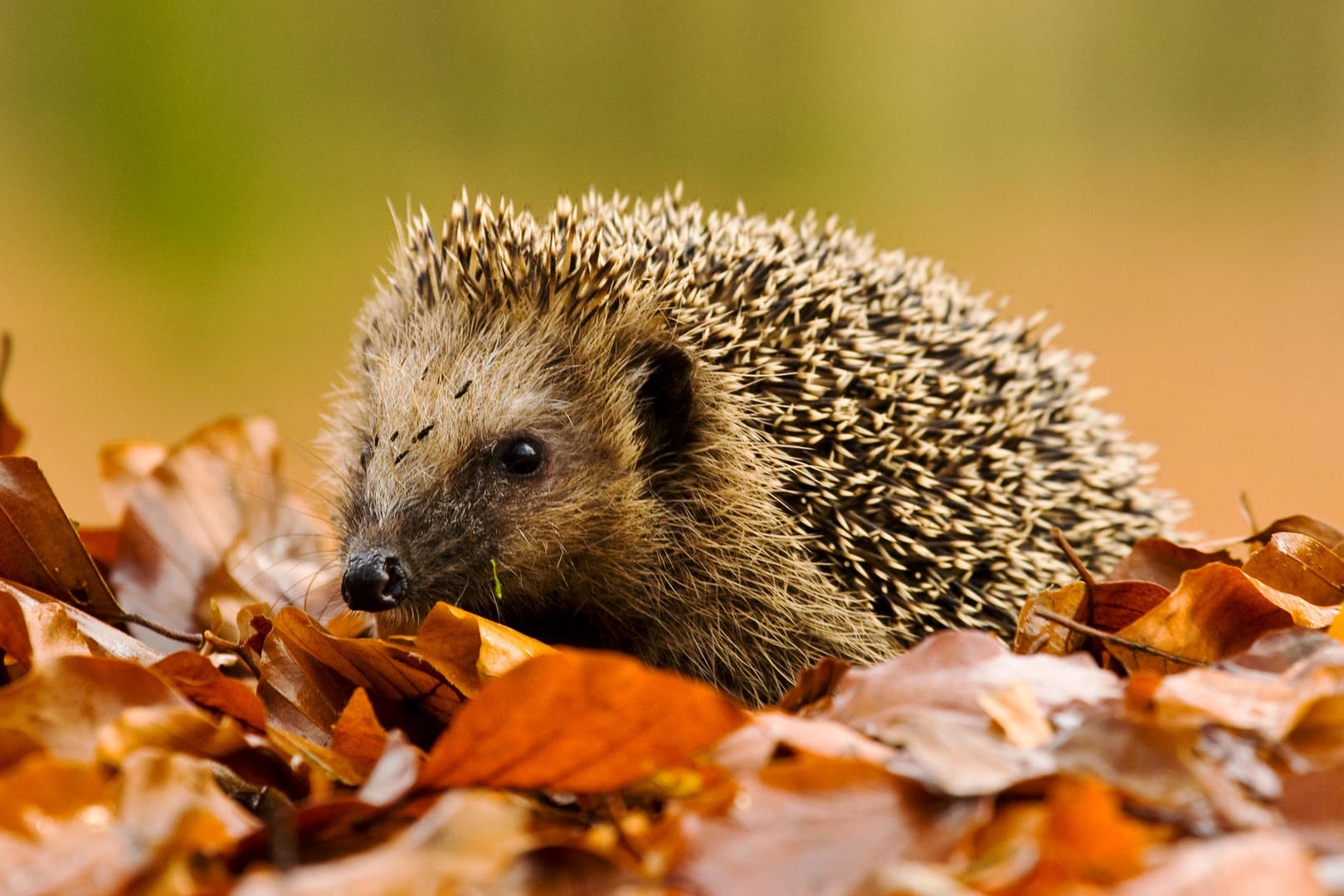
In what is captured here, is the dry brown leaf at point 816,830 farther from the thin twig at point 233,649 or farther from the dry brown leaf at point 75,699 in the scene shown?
the thin twig at point 233,649

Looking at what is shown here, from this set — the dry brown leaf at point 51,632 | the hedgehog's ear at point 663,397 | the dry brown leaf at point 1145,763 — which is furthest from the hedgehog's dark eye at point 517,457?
the dry brown leaf at point 1145,763

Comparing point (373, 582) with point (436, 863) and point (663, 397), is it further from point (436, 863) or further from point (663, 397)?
point (436, 863)

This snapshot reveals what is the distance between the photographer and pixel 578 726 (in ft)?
3.37

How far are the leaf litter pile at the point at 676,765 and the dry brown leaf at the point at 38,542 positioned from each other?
10 cm

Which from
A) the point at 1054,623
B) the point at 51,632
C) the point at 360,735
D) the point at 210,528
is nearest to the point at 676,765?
the point at 360,735

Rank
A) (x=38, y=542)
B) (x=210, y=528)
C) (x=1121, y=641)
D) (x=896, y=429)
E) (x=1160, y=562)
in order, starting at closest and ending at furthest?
(x=1121, y=641) → (x=38, y=542) → (x=1160, y=562) → (x=896, y=429) → (x=210, y=528)

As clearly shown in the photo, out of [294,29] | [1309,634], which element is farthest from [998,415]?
[294,29]

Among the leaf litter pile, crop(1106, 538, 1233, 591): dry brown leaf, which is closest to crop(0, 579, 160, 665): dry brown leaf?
the leaf litter pile

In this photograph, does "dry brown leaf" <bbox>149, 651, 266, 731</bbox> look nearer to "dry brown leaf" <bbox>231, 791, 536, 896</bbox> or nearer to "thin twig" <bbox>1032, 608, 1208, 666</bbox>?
"dry brown leaf" <bbox>231, 791, 536, 896</bbox>

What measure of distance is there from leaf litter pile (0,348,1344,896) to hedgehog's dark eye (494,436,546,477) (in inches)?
14.8

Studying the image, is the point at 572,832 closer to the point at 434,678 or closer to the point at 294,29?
the point at 434,678

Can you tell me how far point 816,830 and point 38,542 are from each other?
1.12 metres

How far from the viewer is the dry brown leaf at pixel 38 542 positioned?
1.57 meters

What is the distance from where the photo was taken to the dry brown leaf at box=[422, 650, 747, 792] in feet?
3.28
